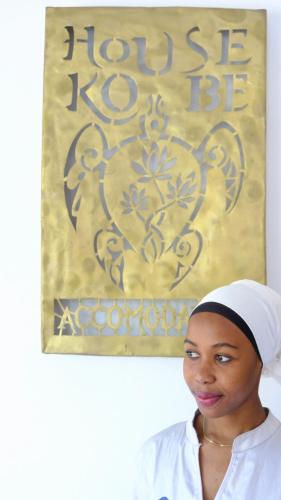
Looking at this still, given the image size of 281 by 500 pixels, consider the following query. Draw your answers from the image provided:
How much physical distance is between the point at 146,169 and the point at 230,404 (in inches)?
27.5

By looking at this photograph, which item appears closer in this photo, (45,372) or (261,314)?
(261,314)

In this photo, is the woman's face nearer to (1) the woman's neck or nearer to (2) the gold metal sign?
(1) the woman's neck

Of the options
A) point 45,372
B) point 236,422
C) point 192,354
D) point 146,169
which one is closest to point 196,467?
point 236,422

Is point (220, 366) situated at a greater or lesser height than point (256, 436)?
greater

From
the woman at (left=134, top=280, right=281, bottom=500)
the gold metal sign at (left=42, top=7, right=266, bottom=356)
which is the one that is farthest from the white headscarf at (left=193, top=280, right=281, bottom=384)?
the gold metal sign at (left=42, top=7, right=266, bottom=356)

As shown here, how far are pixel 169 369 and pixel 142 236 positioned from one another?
334mm

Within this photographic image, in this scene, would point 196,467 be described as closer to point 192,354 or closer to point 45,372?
point 192,354

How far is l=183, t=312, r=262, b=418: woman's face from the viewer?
1.54 meters

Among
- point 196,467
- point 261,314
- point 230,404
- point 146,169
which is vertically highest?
point 146,169

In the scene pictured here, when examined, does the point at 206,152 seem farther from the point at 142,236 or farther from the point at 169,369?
the point at 169,369

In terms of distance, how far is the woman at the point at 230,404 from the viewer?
1.54m

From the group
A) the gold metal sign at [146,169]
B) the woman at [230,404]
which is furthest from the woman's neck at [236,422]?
the gold metal sign at [146,169]

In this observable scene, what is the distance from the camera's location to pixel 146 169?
2035 mm

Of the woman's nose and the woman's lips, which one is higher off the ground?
the woman's nose
